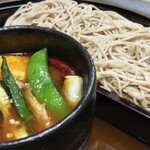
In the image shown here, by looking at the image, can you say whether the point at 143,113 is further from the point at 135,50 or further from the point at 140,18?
the point at 140,18

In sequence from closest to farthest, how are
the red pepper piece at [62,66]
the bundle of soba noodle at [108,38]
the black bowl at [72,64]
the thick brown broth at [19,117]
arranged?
the black bowl at [72,64] → the thick brown broth at [19,117] → the red pepper piece at [62,66] → the bundle of soba noodle at [108,38]

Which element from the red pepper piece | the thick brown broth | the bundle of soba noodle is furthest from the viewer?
the bundle of soba noodle

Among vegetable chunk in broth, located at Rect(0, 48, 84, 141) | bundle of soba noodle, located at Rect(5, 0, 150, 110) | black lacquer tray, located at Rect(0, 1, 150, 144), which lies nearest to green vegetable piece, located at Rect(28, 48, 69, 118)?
vegetable chunk in broth, located at Rect(0, 48, 84, 141)

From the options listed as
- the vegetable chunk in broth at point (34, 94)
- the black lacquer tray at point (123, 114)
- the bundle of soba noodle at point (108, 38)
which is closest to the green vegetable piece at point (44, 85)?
the vegetable chunk in broth at point (34, 94)

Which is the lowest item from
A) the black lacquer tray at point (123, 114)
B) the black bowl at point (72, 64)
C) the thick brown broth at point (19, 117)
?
the black lacquer tray at point (123, 114)

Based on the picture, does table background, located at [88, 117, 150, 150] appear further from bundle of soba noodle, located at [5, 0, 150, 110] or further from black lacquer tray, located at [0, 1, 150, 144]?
bundle of soba noodle, located at [5, 0, 150, 110]

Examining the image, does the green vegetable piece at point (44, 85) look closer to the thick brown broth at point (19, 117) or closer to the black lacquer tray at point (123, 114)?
the thick brown broth at point (19, 117)

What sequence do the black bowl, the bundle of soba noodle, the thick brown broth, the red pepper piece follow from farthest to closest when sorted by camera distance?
the bundle of soba noodle
the red pepper piece
the thick brown broth
the black bowl
